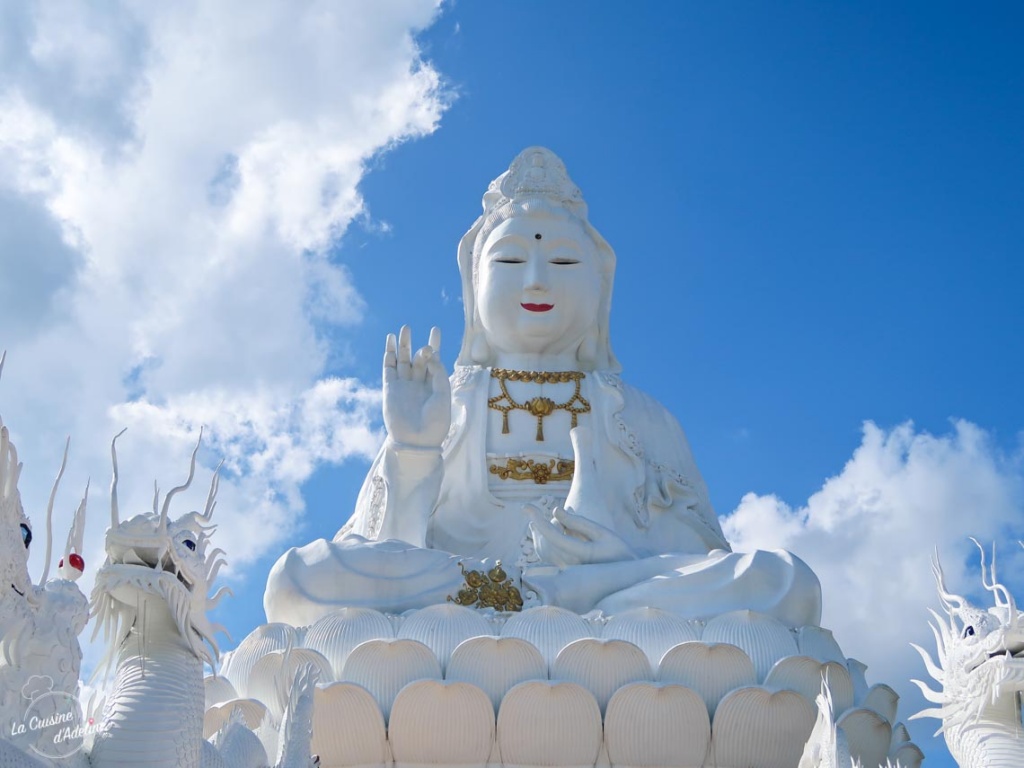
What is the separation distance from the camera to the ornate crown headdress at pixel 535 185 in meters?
9.89

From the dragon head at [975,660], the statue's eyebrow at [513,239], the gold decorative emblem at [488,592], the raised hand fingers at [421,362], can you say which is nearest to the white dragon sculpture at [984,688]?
the dragon head at [975,660]

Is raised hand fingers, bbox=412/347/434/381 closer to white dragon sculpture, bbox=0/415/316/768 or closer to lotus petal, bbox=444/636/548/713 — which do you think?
lotus petal, bbox=444/636/548/713

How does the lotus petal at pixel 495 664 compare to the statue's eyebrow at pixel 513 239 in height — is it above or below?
below

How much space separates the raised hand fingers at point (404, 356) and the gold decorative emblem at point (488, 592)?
48.9 inches

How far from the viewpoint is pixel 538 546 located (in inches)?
321

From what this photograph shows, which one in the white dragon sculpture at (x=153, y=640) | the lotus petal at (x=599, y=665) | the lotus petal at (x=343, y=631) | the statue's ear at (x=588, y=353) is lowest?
the white dragon sculpture at (x=153, y=640)

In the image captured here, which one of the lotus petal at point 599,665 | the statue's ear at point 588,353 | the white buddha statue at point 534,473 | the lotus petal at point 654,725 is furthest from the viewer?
the statue's ear at point 588,353

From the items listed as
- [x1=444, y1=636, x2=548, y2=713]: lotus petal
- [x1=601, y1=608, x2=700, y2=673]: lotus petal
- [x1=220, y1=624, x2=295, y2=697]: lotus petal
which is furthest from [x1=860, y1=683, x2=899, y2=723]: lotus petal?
[x1=220, y1=624, x2=295, y2=697]: lotus petal

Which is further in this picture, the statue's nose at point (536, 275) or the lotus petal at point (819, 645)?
the statue's nose at point (536, 275)

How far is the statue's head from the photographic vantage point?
9648 mm

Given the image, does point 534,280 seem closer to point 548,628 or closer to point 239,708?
point 548,628

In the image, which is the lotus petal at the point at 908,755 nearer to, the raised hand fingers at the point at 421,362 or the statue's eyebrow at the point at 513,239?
the raised hand fingers at the point at 421,362

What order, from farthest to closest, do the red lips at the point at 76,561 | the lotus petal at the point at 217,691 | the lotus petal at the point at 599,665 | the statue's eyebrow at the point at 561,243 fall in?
the statue's eyebrow at the point at 561,243
the lotus petal at the point at 217,691
the lotus petal at the point at 599,665
the red lips at the point at 76,561

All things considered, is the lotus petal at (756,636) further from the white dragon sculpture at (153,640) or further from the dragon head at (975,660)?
the white dragon sculpture at (153,640)
